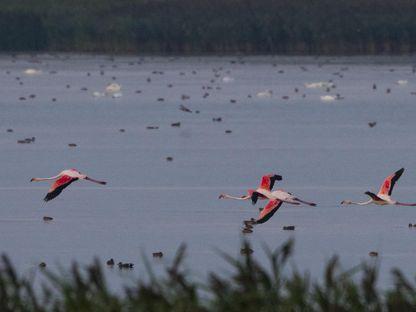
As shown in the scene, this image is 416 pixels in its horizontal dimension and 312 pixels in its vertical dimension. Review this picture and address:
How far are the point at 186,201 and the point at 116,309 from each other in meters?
13.1

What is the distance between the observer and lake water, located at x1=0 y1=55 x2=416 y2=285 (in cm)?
1817

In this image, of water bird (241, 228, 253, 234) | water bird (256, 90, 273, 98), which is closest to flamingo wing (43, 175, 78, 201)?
water bird (241, 228, 253, 234)

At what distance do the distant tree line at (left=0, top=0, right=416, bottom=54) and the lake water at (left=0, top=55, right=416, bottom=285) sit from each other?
31.4 m

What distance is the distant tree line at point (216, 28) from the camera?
94688mm

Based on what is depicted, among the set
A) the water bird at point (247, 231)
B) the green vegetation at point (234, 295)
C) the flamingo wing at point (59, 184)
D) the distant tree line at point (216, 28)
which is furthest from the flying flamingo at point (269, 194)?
the distant tree line at point (216, 28)

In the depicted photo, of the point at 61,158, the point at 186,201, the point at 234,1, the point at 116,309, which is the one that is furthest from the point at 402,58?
the point at 116,309

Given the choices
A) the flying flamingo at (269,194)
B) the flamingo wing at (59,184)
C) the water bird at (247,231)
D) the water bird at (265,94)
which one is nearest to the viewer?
the flying flamingo at (269,194)

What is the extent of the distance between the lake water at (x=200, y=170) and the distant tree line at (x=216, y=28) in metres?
31.4

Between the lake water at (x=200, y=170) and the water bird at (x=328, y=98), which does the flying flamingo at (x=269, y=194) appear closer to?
the lake water at (x=200, y=170)

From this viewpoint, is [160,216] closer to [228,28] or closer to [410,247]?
[410,247]

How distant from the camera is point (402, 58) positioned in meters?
100

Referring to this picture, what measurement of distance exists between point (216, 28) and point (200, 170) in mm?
68891

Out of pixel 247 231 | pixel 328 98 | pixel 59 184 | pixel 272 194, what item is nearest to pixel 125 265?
pixel 272 194

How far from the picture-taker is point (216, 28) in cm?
9625
